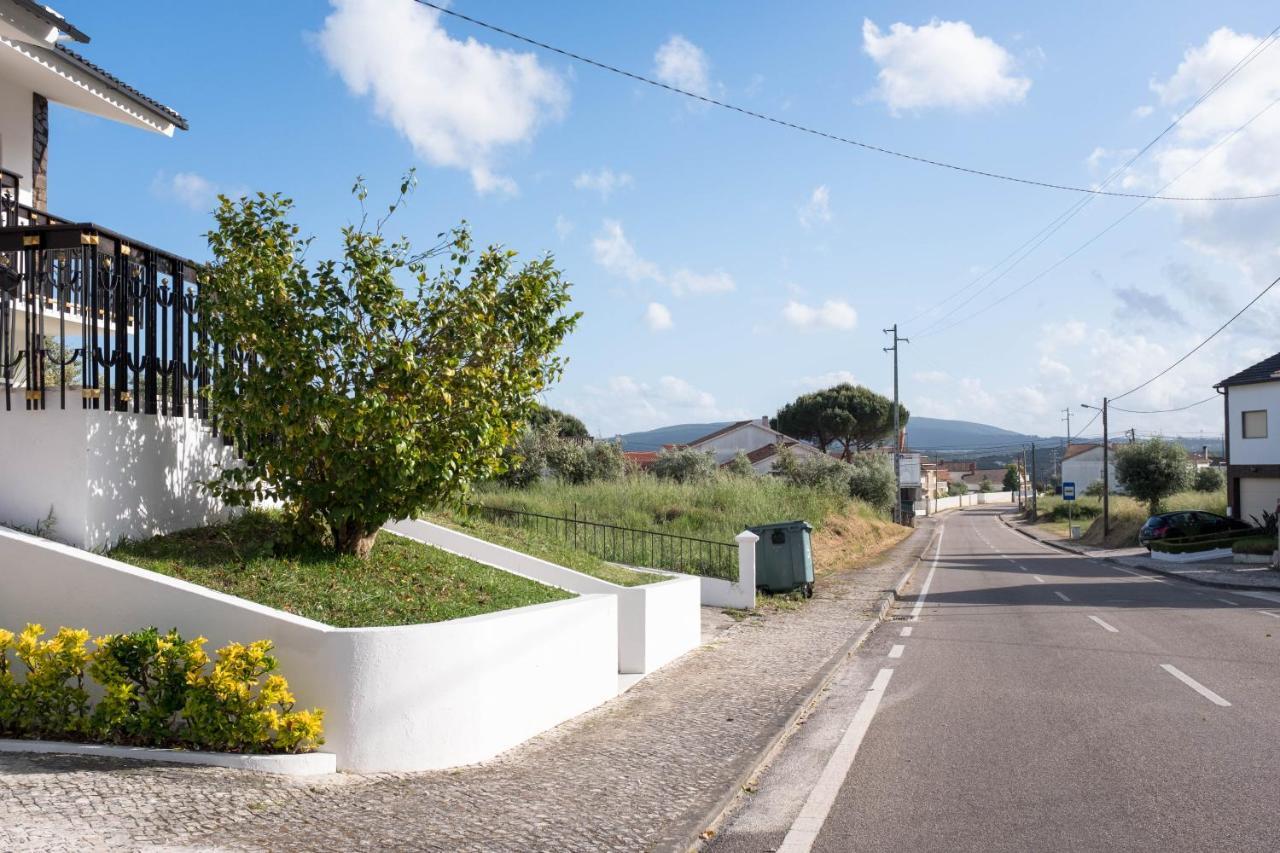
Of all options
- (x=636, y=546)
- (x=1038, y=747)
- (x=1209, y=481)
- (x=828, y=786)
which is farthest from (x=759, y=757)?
(x=1209, y=481)

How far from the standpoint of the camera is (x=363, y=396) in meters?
7.52

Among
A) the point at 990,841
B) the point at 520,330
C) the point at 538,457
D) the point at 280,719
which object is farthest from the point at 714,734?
the point at 538,457

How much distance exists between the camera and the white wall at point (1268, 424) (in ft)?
110

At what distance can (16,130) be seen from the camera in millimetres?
11992

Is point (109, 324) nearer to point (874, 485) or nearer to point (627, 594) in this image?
point (627, 594)

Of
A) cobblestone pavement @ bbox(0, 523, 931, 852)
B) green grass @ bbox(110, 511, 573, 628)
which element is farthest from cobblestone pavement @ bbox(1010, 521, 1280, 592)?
green grass @ bbox(110, 511, 573, 628)

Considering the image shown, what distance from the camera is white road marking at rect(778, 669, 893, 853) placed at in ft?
16.8

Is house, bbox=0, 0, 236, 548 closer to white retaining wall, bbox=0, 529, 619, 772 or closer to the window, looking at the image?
white retaining wall, bbox=0, 529, 619, 772

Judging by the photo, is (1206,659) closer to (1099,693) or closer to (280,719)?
(1099,693)

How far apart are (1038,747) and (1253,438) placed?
3396cm

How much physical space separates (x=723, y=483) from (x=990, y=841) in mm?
21826

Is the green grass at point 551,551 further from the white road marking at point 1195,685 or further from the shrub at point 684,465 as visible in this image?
the shrub at point 684,465

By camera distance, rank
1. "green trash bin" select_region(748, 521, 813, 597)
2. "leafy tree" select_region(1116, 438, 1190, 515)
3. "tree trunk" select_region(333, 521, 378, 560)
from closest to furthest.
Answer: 1. "tree trunk" select_region(333, 521, 378, 560)
2. "green trash bin" select_region(748, 521, 813, 597)
3. "leafy tree" select_region(1116, 438, 1190, 515)

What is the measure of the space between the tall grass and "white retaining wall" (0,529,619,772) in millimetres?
12178
